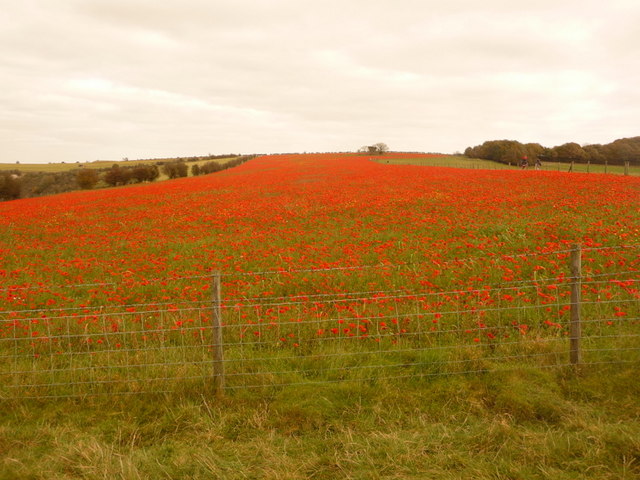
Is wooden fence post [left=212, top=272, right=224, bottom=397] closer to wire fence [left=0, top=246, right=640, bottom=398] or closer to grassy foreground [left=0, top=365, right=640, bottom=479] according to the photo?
wire fence [left=0, top=246, right=640, bottom=398]

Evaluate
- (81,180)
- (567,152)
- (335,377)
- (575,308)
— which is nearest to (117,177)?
(81,180)

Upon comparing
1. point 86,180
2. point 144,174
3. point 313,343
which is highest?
point 144,174

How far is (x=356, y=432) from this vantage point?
4105mm

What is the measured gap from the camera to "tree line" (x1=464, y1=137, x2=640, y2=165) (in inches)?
2317

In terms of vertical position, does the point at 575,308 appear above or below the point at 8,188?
below

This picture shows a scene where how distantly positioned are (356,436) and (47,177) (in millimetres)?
78405

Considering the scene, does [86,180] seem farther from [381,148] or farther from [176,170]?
[381,148]

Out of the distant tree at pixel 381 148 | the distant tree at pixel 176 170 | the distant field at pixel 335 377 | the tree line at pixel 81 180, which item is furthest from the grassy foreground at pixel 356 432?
the distant tree at pixel 381 148

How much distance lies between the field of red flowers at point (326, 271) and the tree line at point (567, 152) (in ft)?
154

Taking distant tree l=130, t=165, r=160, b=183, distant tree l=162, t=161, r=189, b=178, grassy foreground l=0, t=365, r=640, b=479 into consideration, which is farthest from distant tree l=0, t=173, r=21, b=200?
grassy foreground l=0, t=365, r=640, b=479

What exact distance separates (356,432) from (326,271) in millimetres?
5391

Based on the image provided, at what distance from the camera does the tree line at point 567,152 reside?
193 ft

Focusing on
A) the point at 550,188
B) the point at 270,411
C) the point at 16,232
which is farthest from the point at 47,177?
the point at 270,411

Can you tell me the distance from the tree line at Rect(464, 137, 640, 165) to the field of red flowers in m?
47.1
